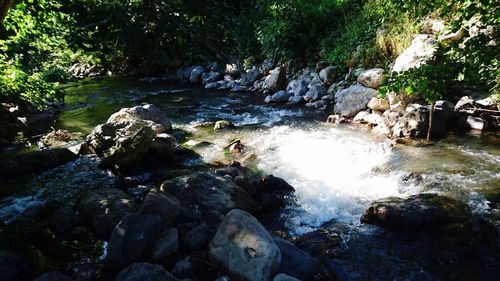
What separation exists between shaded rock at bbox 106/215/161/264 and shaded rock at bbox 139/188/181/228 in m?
0.21

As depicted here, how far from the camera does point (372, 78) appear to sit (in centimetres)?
1121

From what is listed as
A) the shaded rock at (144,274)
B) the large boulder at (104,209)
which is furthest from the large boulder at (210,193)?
the shaded rock at (144,274)

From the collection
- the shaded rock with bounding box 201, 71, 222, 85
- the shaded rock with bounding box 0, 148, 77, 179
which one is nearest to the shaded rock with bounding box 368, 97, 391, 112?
the shaded rock with bounding box 0, 148, 77, 179

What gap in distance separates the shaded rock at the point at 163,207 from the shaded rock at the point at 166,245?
24 centimetres

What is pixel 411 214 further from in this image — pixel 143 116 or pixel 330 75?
pixel 330 75

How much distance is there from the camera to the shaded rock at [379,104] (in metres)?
10.4

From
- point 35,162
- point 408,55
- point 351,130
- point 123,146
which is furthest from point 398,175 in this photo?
point 35,162

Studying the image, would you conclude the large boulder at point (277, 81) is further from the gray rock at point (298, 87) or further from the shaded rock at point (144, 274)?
the shaded rock at point (144, 274)

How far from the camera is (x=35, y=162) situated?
8156 millimetres

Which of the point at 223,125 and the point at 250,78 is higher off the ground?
the point at 250,78

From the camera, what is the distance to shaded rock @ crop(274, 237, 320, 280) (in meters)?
4.05

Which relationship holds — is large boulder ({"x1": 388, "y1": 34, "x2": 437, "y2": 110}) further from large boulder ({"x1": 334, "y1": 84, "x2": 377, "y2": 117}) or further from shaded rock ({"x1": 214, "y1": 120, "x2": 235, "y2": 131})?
shaded rock ({"x1": 214, "y1": 120, "x2": 235, "y2": 131})

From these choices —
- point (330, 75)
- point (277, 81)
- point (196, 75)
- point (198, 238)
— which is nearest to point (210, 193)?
point (198, 238)

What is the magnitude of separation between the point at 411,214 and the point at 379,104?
228 inches
